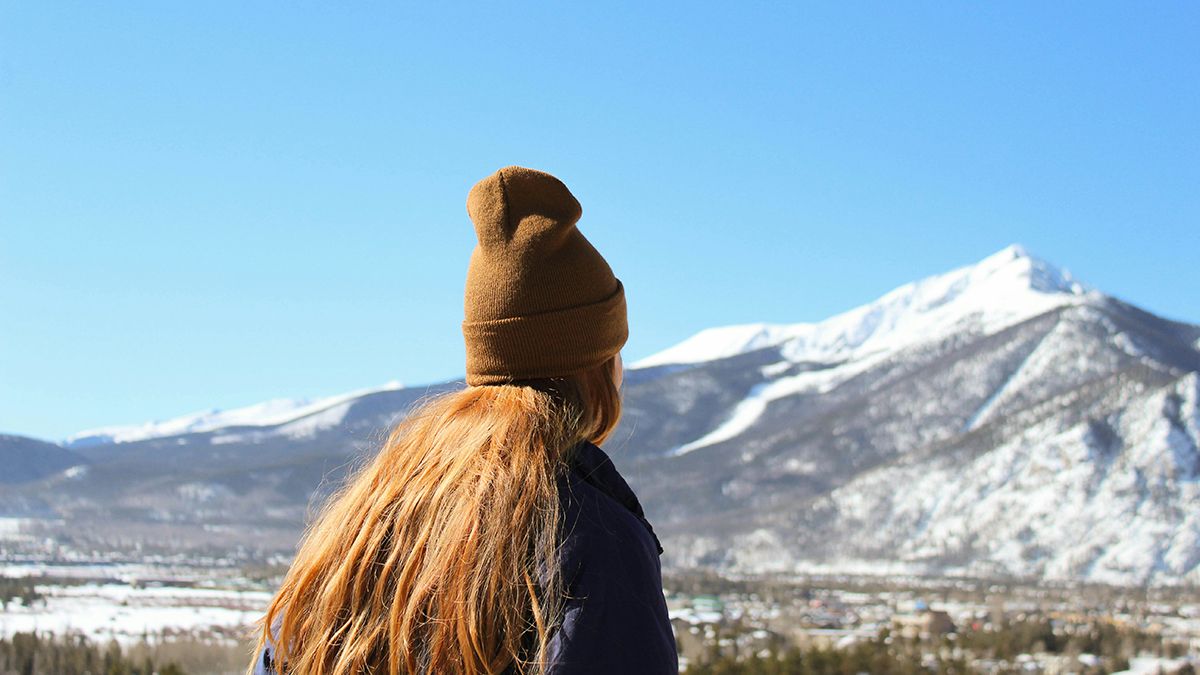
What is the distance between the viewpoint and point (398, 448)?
2.57 meters

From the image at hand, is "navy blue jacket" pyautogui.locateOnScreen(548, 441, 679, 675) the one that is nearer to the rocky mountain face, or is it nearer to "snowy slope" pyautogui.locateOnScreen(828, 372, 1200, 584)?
the rocky mountain face

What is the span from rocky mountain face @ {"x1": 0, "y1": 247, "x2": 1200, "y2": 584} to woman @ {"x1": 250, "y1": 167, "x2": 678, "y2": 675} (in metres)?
76.6

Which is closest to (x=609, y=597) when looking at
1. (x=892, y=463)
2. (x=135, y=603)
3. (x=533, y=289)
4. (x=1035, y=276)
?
(x=533, y=289)

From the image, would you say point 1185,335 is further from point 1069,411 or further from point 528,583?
point 528,583

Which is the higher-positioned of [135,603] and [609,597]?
[609,597]

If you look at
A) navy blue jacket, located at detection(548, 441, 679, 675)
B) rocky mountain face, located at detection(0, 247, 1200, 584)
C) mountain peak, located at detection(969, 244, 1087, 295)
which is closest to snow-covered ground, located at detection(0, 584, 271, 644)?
rocky mountain face, located at detection(0, 247, 1200, 584)

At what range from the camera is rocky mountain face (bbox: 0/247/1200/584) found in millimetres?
93812

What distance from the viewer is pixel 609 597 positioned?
2154mm

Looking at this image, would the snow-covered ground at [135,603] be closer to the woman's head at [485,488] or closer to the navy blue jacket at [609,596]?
the woman's head at [485,488]

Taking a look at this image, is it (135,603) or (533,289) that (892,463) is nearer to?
(135,603)

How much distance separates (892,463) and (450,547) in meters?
114

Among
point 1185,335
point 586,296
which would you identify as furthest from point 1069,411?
point 586,296

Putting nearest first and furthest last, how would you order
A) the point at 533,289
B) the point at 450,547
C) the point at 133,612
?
the point at 450,547
the point at 533,289
the point at 133,612

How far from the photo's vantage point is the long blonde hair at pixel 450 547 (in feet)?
7.36
